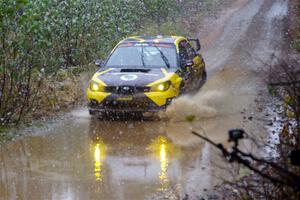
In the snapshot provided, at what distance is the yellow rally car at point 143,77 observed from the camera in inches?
474

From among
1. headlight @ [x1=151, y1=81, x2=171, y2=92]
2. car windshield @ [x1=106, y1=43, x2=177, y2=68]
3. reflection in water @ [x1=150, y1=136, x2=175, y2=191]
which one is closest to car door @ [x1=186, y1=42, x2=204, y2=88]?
car windshield @ [x1=106, y1=43, x2=177, y2=68]

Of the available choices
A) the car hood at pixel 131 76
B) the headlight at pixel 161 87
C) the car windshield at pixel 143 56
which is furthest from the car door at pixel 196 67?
the headlight at pixel 161 87

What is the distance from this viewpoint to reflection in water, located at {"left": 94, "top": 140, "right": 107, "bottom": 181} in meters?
9.03

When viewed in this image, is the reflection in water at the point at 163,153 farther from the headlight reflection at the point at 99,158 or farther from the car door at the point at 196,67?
the car door at the point at 196,67

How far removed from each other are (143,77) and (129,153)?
2.56 metres

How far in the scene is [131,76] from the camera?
12.4 meters

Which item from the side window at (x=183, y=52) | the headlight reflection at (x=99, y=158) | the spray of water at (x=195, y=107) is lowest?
the headlight reflection at (x=99, y=158)

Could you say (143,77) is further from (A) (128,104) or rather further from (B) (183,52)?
(B) (183,52)

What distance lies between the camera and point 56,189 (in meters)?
8.41

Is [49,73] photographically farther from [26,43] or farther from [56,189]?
[56,189]

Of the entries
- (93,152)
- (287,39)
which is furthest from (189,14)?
(93,152)

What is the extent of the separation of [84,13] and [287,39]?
33.6 ft

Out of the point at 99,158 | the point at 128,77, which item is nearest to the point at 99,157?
the point at 99,158

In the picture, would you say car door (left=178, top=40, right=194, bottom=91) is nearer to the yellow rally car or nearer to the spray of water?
the yellow rally car
